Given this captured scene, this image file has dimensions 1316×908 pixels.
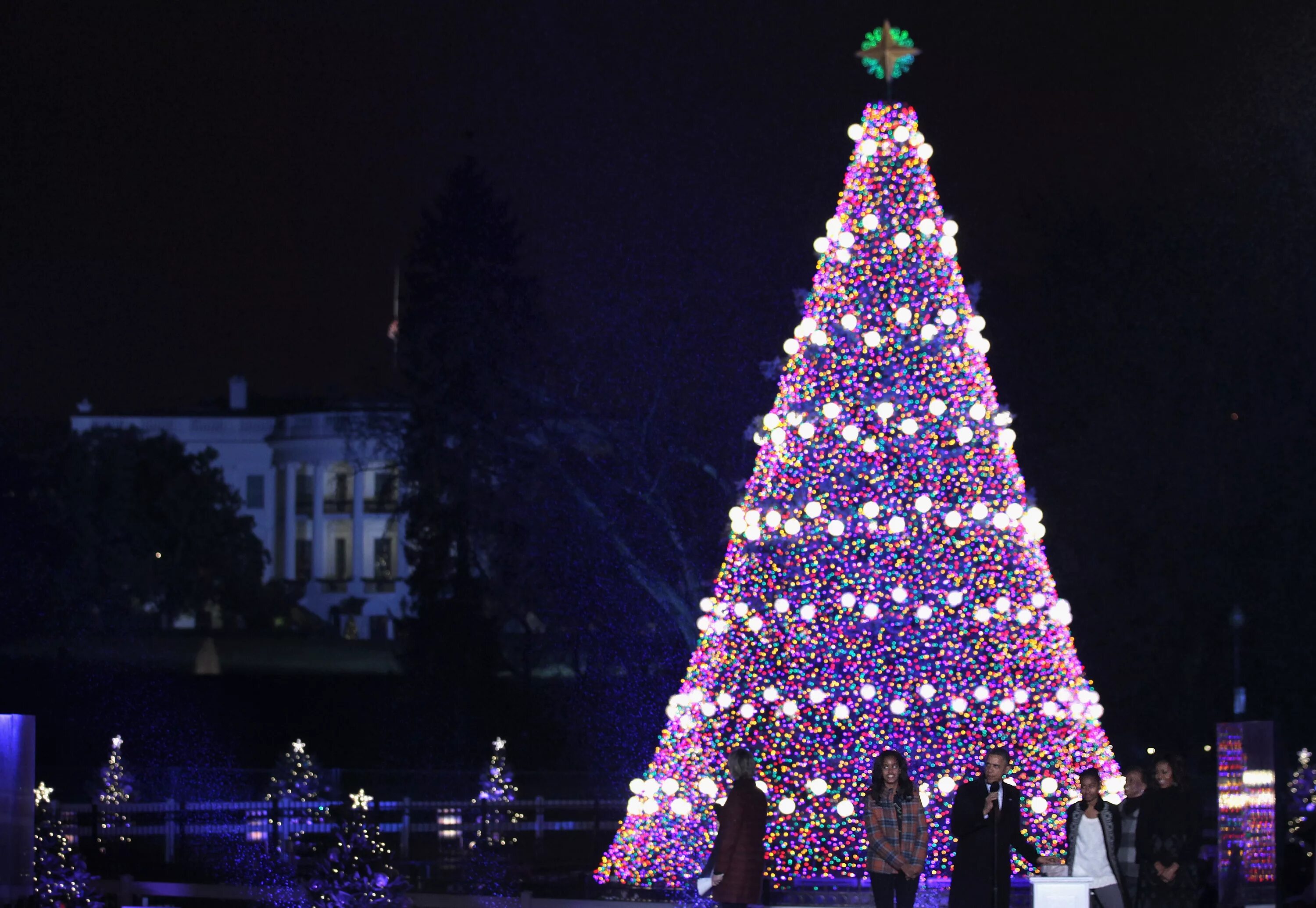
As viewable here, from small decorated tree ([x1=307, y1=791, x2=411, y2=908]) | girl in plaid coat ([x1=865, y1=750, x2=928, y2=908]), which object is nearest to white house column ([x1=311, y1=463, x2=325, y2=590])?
small decorated tree ([x1=307, y1=791, x2=411, y2=908])

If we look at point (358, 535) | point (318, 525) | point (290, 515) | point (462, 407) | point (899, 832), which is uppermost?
point (290, 515)

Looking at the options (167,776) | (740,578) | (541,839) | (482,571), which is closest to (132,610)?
(482,571)

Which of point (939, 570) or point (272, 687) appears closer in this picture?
point (939, 570)

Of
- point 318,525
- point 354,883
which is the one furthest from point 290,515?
point 354,883

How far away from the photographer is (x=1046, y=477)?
1286 inches

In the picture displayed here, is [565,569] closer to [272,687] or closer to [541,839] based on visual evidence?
[541,839]

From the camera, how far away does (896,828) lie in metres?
11.7

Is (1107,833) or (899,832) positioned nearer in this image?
(1107,833)

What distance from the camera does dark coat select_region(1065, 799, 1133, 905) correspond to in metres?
11.3

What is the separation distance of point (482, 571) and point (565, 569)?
300 inches

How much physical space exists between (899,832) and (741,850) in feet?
3.23

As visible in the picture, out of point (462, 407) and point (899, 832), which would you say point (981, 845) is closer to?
point (899, 832)

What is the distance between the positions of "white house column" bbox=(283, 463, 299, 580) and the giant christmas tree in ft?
255

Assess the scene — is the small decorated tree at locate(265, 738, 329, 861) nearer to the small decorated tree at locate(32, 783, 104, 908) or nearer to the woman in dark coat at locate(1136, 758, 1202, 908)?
the small decorated tree at locate(32, 783, 104, 908)
